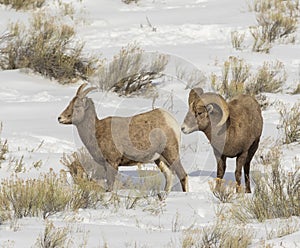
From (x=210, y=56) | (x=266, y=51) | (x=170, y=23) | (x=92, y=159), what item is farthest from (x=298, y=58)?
(x=92, y=159)

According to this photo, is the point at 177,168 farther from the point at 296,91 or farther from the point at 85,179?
the point at 296,91

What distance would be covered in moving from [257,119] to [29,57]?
6949 millimetres

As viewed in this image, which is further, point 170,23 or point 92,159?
point 170,23

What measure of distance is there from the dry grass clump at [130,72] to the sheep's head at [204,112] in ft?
18.3

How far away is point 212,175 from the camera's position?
1024cm

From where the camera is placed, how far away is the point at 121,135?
9.02m

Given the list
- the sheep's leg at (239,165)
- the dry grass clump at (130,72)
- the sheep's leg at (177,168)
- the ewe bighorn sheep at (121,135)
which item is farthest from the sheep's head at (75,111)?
the dry grass clump at (130,72)

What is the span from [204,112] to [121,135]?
107 centimetres

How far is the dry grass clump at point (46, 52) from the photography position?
49.0ft

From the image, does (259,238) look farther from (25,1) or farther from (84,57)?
(25,1)

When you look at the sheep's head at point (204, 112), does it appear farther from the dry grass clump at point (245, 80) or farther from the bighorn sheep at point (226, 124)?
the dry grass clump at point (245, 80)

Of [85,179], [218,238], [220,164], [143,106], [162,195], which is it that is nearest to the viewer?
[218,238]

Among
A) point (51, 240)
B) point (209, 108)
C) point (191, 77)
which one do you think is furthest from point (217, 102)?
point (191, 77)

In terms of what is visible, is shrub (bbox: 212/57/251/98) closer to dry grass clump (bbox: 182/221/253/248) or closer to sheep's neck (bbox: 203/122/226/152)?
sheep's neck (bbox: 203/122/226/152)
